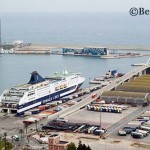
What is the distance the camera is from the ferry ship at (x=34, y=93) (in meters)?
16.4

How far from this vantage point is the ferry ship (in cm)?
1638

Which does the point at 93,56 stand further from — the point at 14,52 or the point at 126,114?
the point at 126,114

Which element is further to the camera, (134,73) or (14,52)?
(14,52)

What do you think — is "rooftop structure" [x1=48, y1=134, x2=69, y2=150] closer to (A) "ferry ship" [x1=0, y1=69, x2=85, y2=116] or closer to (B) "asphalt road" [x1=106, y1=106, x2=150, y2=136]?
(B) "asphalt road" [x1=106, y1=106, x2=150, y2=136]

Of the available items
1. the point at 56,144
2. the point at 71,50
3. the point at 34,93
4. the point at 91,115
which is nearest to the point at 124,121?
the point at 91,115

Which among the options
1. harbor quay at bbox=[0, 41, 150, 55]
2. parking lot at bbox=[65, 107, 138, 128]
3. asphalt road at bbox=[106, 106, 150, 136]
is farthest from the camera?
harbor quay at bbox=[0, 41, 150, 55]

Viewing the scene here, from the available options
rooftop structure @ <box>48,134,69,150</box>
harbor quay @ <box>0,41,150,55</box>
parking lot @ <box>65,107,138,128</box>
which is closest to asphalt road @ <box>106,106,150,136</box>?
parking lot @ <box>65,107,138,128</box>

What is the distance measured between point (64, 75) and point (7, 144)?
8.54 meters

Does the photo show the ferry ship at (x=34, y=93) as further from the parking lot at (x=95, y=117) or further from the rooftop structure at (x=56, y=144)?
the rooftop structure at (x=56, y=144)

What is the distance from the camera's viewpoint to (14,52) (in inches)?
1393

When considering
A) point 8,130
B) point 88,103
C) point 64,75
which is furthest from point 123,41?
point 8,130

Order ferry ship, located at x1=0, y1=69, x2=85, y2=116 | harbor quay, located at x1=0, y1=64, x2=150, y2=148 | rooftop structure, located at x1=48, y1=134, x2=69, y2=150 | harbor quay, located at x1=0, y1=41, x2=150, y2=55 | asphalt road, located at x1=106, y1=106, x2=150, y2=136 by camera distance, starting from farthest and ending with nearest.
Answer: harbor quay, located at x1=0, y1=41, x2=150, y2=55, ferry ship, located at x1=0, y1=69, x2=85, y2=116, harbor quay, located at x1=0, y1=64, x2=150, y2=148, asphalt road, located at x1=106, y1=106, x2=150, y2=136, rooftop structure, located at x1=48, y1=134, x2=69, y2=150

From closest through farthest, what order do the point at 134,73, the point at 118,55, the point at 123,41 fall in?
the point at 134,73, the point at 118,55, the point at 123,41

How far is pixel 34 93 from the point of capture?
56.0ft
